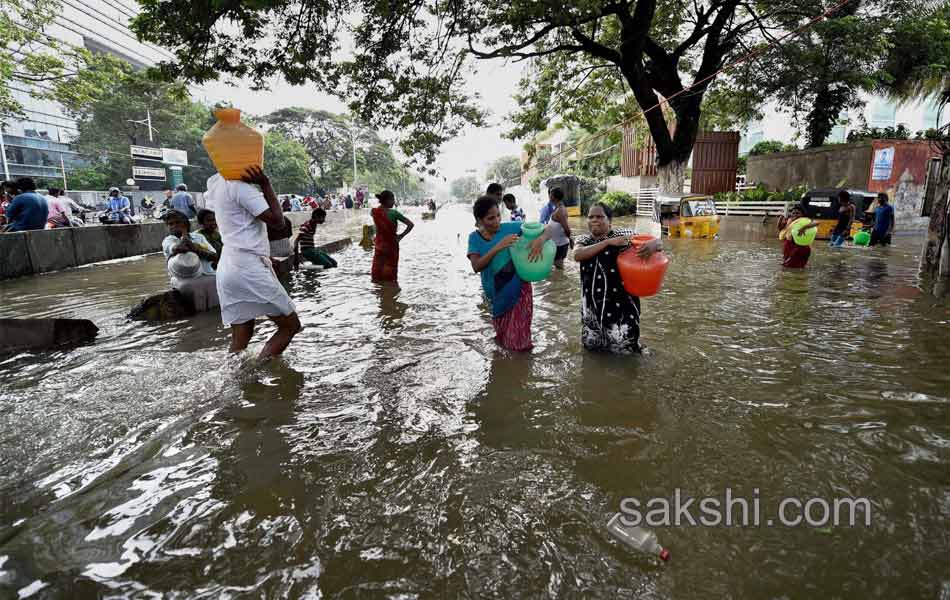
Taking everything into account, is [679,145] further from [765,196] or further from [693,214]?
[765,196]

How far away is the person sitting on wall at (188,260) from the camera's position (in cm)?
599

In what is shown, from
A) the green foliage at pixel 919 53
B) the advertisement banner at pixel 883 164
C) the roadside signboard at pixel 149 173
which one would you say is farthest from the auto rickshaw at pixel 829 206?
the roadside signboard at pixel 149 173

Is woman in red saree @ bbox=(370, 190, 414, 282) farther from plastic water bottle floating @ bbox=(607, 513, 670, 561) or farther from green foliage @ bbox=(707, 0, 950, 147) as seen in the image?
green foliage @ bbox=(707, 0, 950, 147)

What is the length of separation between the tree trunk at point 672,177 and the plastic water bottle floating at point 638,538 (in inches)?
581

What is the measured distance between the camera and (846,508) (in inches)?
88.4

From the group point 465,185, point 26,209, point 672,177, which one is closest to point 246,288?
point 26,209

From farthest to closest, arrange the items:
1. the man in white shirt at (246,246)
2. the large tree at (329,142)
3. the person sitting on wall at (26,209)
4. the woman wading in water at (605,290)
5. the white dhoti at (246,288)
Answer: the large tree at (329,142), the person sitting on wall at (26,209), the woman wading in water at (605,290), the white dhoti at (246,288), the man in white shirt at (246,246)

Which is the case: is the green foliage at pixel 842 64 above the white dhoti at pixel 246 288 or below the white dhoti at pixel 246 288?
above

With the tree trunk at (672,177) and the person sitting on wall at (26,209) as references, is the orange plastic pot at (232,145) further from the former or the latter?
the tree trunk at (672,177)

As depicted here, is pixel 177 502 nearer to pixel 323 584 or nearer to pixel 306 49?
pixel 323 584

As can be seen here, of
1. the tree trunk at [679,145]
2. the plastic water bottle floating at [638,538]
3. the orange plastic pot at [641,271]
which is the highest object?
the tree trunk at [679,145]

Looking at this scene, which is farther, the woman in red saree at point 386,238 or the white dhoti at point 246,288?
the woman in red saree at point 386,238

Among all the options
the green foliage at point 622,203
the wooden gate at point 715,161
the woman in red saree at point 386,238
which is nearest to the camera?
the woman in red saree at point 386,238

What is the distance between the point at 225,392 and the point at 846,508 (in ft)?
12.6
